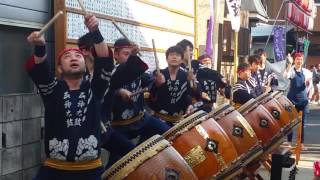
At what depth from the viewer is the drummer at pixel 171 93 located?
6.38m

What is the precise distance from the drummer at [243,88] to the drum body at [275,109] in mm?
900

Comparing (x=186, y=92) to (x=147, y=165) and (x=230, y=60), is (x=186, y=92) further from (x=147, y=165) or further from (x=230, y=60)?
(x=230, y=60)

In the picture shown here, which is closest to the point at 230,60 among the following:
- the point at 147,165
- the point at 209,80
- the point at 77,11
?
the point at 209,80

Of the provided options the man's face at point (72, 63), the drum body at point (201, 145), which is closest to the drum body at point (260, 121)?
the drum body at point (201, 145)

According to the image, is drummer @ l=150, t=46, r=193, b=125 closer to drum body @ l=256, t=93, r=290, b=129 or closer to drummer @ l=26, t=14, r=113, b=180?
drum body @ l=256, t=93, r=290, b=129

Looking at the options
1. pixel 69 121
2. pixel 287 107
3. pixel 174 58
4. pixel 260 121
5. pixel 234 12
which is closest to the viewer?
pixel 69 121

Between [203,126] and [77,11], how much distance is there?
207 cm

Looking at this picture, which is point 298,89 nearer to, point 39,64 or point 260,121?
point 260,121

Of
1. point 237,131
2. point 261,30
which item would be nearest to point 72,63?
point 237,131

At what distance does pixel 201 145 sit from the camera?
16.0 ft

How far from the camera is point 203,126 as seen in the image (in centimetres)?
502

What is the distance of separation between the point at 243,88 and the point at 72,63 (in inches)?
193

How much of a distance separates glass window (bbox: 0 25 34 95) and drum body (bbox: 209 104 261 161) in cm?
186

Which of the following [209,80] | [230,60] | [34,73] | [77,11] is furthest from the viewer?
[230,60]
